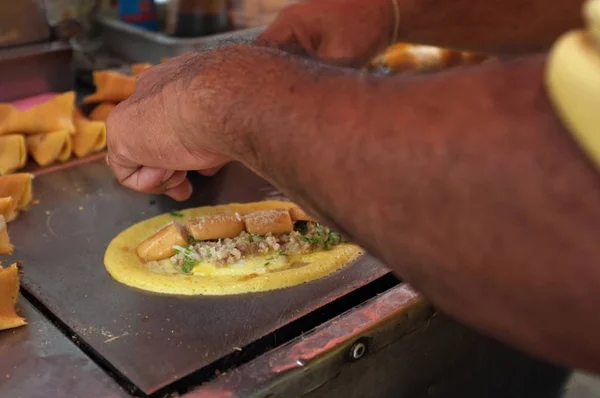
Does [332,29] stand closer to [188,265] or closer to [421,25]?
[421,25]

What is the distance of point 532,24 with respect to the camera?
119 centimetres

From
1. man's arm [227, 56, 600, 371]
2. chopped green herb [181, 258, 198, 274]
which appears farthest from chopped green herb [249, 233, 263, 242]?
man's arm [227, 56, 600, 371]

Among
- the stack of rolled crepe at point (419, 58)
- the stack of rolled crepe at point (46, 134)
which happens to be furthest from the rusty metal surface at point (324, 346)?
the stack of rolled crepe at point (419, 58)

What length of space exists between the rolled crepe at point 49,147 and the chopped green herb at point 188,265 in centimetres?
53

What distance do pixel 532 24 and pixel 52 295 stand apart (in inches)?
37.0

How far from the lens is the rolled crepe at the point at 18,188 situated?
119 centimetres

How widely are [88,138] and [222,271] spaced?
60cm

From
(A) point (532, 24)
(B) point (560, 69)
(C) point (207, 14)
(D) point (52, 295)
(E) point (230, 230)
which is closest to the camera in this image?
(B) point (560, 69)

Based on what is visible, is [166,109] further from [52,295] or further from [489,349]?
[489,349]

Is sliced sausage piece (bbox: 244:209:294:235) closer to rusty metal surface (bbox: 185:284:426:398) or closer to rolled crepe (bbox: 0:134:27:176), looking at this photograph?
rusty metal surface (bbox: 185:284:426:398)

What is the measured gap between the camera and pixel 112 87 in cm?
155

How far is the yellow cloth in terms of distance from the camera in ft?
1.38

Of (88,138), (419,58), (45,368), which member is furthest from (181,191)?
(419,58)

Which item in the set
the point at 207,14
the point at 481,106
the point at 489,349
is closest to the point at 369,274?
the point at 489,349
